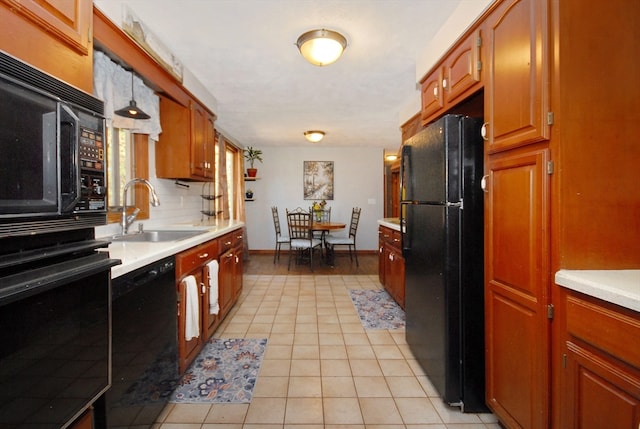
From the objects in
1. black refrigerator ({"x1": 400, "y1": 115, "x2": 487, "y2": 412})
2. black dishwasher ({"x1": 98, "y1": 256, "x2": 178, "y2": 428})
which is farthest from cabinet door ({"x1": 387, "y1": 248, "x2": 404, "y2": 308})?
black dishwasher ({"x1": 98, "y1": 256, "x2": 178, "y2": 428})

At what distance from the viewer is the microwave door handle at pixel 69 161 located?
787mm

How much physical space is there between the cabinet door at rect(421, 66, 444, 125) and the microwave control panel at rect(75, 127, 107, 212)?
74.7 inches

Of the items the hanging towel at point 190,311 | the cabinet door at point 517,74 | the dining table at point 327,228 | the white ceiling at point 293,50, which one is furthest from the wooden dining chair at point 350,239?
the cabinet door at point 517,74

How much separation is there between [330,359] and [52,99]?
2.06 meters

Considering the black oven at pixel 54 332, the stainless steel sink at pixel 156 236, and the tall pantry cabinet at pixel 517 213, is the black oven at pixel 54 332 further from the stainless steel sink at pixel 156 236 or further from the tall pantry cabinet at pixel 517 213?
the tall pantry cabinet at pixel 517 213

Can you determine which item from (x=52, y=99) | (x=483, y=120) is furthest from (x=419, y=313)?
(x=52, y=99)

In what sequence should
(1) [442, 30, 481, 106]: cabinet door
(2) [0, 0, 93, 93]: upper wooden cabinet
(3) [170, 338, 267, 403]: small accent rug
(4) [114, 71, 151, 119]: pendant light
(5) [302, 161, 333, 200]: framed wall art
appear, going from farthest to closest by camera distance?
(5) [302, 161, 333, 200]: framed wall art → (4) [114, 71, 151, 119]: pendant light → (3) [170, 338, 267, 403]: small accent rug → (1) [442, 30, 481, 106]: cabinet door → (2) [0, 0, 93, 93]: upper wooden cabinet

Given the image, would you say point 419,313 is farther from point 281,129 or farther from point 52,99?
point 281,129

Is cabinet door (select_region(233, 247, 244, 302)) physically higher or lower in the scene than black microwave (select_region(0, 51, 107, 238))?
lower

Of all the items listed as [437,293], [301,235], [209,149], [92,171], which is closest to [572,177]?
[437,293]

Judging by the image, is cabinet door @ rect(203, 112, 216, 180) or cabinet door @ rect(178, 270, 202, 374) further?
cabinet door @ rect(203, 112, 216, 180)

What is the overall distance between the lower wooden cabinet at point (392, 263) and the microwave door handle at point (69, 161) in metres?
2.58

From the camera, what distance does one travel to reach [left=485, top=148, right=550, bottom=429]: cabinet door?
1.14 metres

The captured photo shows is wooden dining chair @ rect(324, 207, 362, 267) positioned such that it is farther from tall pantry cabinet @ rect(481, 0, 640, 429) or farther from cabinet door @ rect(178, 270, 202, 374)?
tall pantry cabinet @ rect(481, 0, 640, 429)
